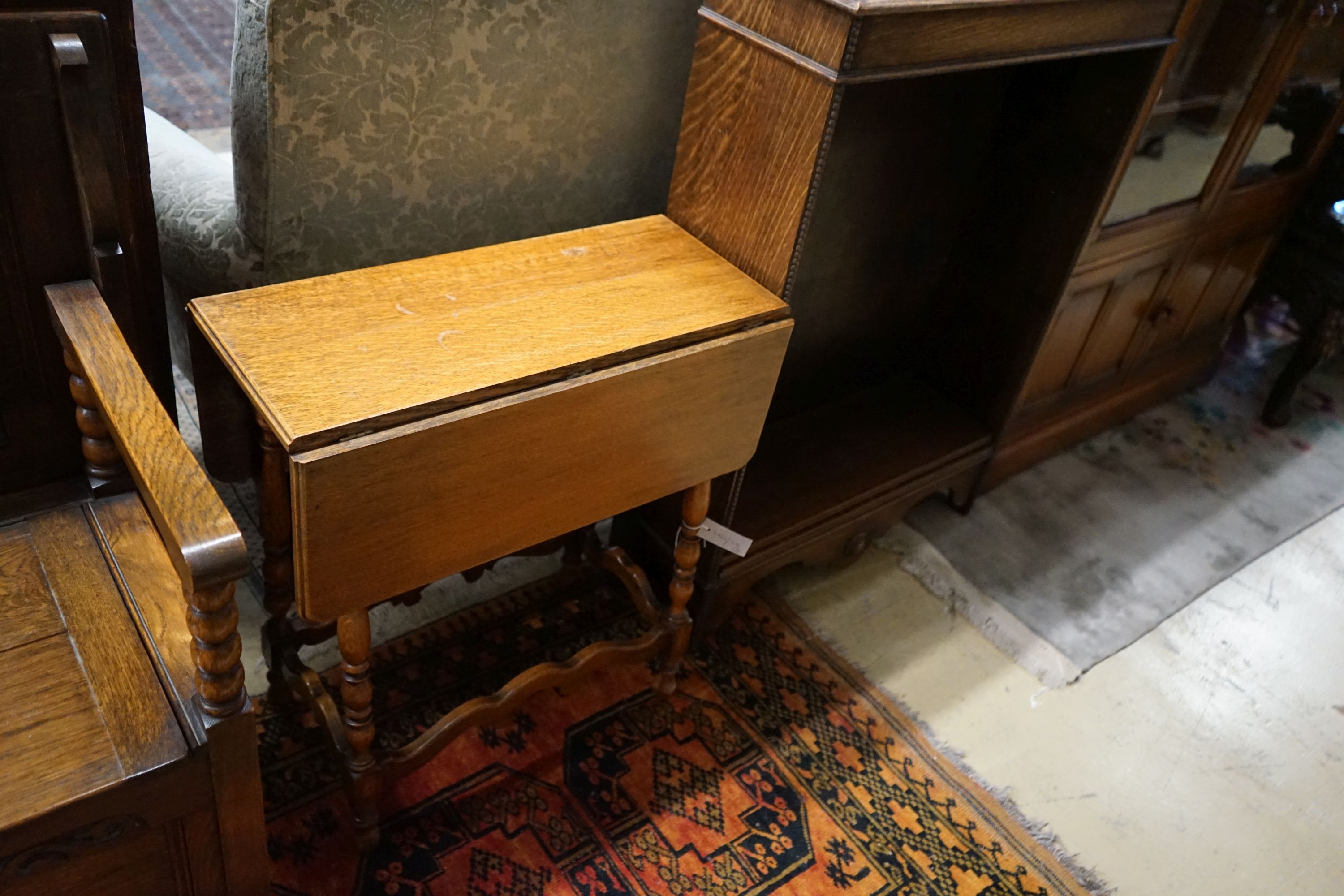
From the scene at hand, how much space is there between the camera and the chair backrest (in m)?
1.15

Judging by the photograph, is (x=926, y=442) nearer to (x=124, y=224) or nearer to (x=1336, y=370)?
(x=124, y=224)

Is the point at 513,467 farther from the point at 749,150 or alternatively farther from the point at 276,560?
the point at 749,150

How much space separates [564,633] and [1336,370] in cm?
258

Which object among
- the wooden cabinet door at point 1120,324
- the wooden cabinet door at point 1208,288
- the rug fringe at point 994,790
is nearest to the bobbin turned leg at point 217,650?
the rug fringe at point 994,790

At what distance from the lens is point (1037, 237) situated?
1.86 m

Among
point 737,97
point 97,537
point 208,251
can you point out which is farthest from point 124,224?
point 737,97

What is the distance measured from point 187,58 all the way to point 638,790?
2.72 m

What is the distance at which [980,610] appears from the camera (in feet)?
6.37

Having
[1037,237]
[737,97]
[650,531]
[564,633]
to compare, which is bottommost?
[564,633]

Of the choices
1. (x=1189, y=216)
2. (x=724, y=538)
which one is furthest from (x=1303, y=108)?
(x=724, y=538)

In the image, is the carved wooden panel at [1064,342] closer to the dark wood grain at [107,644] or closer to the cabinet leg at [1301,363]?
the cabinet leg at [1301,363]

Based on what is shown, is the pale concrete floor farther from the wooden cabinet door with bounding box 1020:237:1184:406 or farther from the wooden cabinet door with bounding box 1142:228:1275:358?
the wooden cabinet door with bounding box 1142:228:1275:358

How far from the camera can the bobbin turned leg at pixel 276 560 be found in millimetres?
1171

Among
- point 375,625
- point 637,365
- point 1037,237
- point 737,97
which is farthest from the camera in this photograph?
point 1037,237
